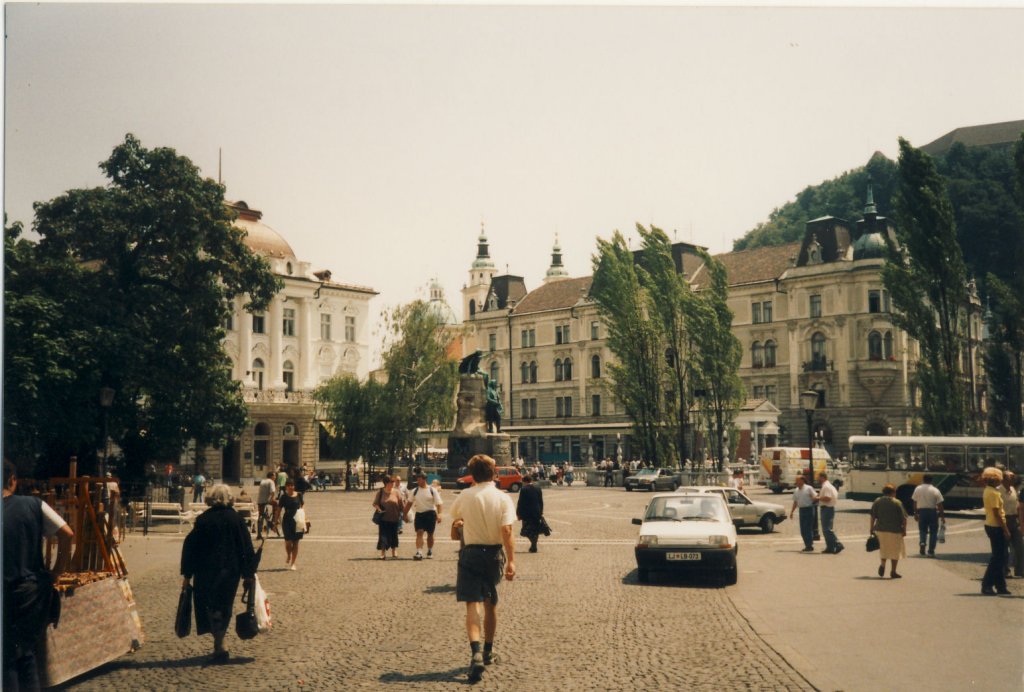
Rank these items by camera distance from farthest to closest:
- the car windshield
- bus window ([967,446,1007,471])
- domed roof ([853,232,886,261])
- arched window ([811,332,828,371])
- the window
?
1. the window
2. arched window ([811,332,828,371])
3. domed roof ([853,232,886,261])
4. bus window ([967,446,1007,471])
5. the car windshield

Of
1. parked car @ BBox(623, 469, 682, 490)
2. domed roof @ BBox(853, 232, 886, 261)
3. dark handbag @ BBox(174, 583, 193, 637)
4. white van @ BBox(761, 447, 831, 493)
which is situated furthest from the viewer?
white van @ BBox(761, 447, 831, 493)

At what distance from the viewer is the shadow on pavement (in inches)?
320

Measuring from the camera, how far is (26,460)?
15.2 meters

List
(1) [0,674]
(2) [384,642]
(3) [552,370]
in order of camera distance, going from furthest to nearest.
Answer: (3) [552,370], (2) [384,642], (1) [0,674]

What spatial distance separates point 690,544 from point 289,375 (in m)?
15.0

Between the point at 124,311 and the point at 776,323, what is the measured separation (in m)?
47.3

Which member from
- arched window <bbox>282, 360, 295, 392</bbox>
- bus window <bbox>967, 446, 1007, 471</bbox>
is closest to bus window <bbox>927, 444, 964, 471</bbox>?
bus window <bbox>967, 446, 1007, 471</bbox>

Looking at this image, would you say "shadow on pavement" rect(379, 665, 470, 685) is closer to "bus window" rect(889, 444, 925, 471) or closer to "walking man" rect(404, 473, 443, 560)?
"walking man" rect(404, 473, 443, 560)

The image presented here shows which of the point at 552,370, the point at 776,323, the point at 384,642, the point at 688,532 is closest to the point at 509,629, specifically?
the point at 384,642

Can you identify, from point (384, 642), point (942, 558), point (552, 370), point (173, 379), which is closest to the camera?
point (384, 642)

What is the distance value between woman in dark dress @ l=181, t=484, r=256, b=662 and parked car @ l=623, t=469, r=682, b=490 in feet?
122

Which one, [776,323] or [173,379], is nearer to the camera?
[173,379]

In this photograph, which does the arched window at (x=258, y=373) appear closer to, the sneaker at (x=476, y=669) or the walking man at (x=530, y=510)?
the walking man at (x=530, y=510)

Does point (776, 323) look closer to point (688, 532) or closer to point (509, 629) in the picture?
point (688, 532)
